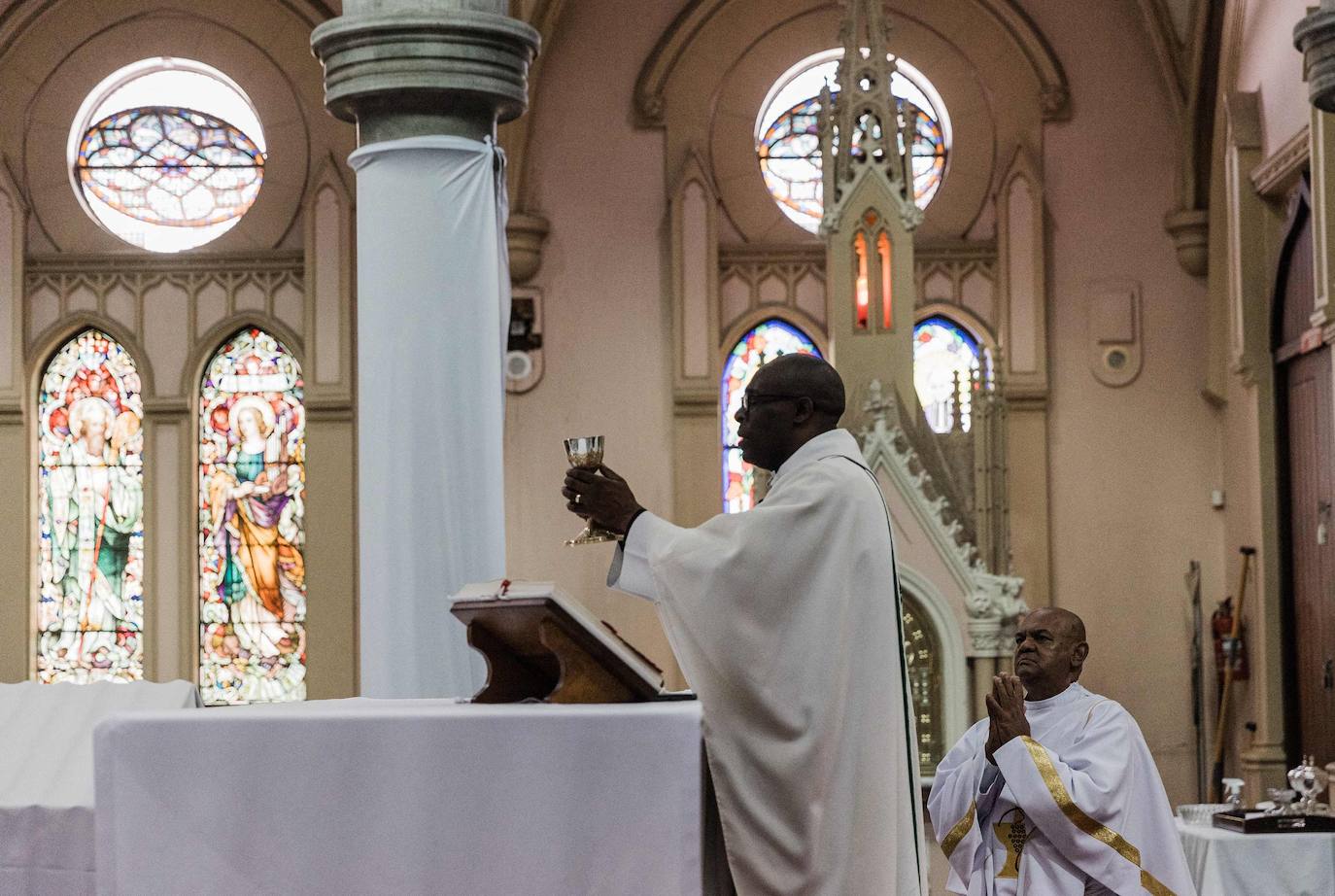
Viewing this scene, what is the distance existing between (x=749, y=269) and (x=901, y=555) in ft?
13.3

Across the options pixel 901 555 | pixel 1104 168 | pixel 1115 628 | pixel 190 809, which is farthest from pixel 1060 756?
pixel 1104 168

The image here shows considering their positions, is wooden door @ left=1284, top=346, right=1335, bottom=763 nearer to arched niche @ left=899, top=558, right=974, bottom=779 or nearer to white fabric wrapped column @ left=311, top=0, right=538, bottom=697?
arched niche @ left=899, top=558, right=974, bottom=779

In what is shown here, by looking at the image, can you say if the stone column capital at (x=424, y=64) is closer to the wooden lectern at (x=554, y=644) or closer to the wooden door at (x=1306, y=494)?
the wooden lectern at (x=554, y=644)

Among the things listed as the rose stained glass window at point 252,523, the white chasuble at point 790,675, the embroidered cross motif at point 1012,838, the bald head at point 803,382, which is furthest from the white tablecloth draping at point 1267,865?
the rose stained glass window at point 252,523

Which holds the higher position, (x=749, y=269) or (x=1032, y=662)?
(x=749, y=269)

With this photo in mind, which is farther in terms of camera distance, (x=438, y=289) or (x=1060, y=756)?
(x=438, y=289)

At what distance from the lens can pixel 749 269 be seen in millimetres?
15617

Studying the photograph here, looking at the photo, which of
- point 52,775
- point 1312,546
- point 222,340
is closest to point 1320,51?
point 1312,546

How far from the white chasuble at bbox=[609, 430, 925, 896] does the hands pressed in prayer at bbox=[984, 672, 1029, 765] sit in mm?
Answer: 1423

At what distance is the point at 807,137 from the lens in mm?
16078

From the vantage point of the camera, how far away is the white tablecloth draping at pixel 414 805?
3.12 metres

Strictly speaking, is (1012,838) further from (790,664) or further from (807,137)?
(807,137)

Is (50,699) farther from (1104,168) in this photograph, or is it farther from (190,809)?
(1104,168)

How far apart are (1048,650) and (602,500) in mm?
2296
